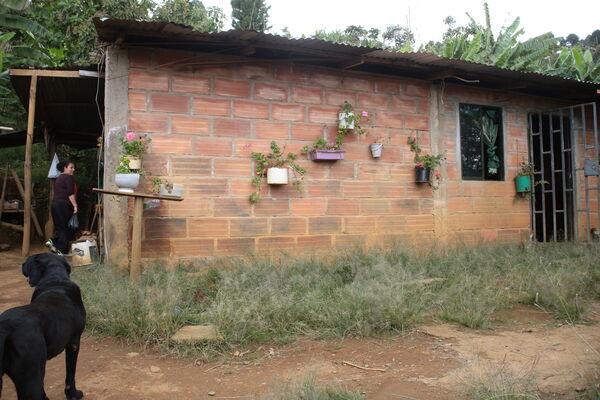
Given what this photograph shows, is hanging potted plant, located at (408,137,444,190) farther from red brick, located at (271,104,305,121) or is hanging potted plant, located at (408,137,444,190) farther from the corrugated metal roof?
red brick, located at (271,104,305,121)

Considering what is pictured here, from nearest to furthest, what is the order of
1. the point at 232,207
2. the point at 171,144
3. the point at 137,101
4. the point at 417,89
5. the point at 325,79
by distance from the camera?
A: the point at 137,101, the point at 171,144, the point at 232,207, the point at 325,79, the point at 417,89

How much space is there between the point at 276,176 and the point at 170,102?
162 cm

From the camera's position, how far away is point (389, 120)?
677 cm

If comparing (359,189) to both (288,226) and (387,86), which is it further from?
(387,86)

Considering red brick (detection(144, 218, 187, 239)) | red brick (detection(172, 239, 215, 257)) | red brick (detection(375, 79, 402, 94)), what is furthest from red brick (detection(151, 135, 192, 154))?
red brick (detection(375, 79, 402, 94))

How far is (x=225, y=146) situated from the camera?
576 centimetres

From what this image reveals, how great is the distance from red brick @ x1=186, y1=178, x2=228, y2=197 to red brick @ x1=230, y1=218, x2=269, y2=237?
0.42 m

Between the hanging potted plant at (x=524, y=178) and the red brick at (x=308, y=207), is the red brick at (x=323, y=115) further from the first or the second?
the hanging potted plant at (x=524, y=178)

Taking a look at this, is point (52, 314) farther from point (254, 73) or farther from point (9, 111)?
point (9, 111)

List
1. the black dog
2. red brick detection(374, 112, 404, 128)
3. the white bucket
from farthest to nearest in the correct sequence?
red brick detection(374, 112, 404, 128) < the white bucket < the black dog

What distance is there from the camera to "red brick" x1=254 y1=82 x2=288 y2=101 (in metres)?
5.97

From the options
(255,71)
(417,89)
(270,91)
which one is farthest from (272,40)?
(417,89)

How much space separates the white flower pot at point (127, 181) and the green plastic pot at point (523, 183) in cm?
631

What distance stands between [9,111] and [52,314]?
43.2 ft
